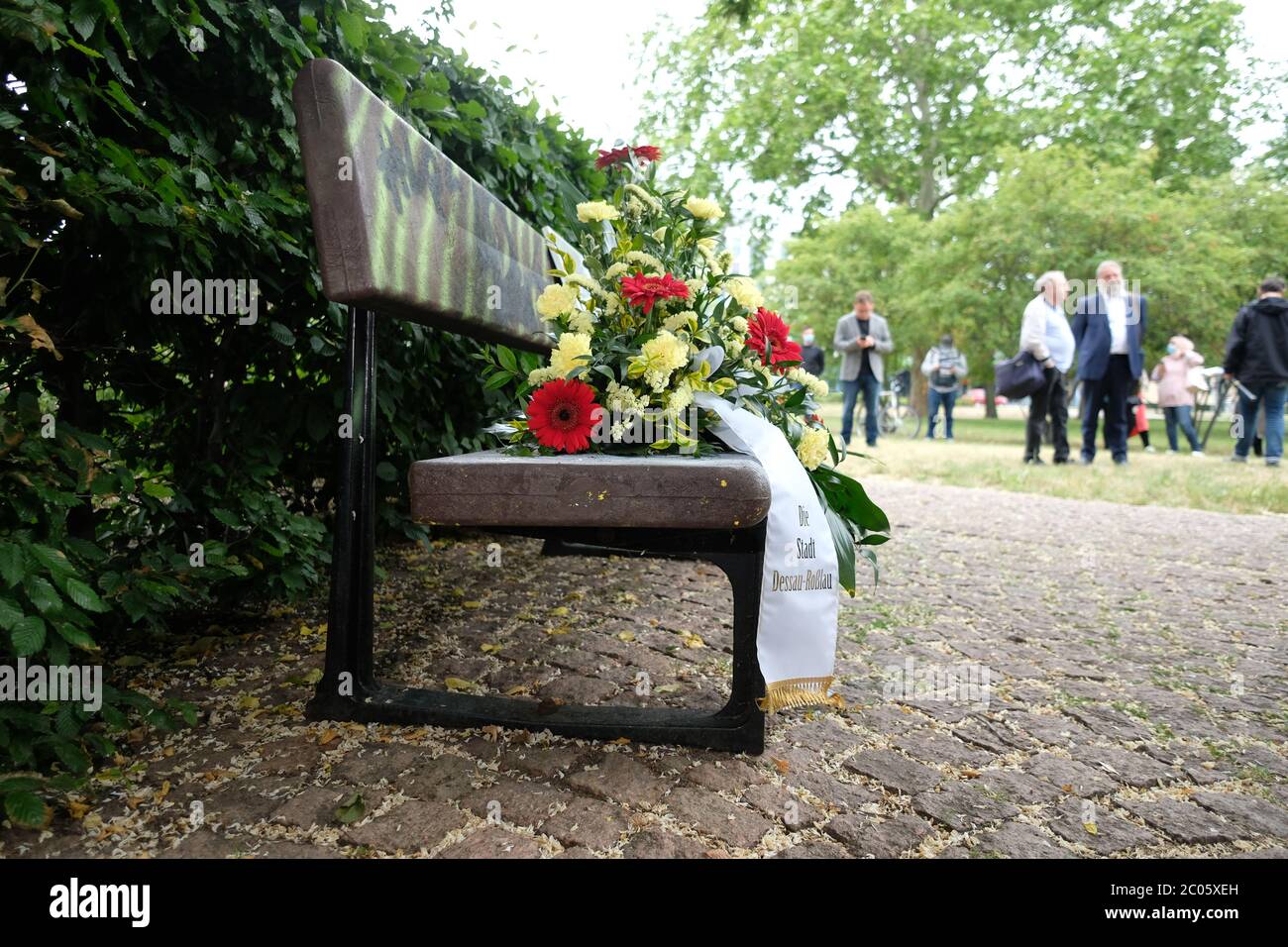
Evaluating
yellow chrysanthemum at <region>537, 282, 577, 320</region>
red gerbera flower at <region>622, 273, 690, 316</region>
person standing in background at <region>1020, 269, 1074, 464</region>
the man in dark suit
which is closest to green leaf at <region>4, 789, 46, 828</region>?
yellow chrysanthemum at <region>537, 282, 577, 320</region>

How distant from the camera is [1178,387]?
12.7 meters

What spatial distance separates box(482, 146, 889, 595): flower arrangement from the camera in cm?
235

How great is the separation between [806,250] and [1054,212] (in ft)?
23.8

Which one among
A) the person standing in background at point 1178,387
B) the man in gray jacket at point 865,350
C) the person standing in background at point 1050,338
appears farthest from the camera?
the person standing in background at point 1178,387

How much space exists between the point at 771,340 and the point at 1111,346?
26.9 ft

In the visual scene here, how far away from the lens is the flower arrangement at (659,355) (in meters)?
2.35

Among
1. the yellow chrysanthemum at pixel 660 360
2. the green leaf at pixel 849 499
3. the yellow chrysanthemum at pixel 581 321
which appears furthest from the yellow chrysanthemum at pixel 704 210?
the green leaf at pixel 849 499

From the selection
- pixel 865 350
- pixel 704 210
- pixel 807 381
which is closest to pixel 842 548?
pixel 807 381

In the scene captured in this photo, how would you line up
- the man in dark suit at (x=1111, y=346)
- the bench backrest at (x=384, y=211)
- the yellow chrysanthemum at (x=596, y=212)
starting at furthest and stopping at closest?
1. the man in dark suit at (x=1111, y=346)
2. the yellow chrysanthemum at (x=596, y=212)
3. the bench backrest at (x=384, y=211)

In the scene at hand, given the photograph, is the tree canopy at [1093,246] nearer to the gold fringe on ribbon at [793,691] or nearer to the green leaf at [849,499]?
the green leaf at [849,499]

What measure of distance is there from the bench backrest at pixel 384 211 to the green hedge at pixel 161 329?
19.3 inches

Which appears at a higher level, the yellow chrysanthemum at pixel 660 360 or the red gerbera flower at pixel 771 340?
the red gerbera flower at pixel 771 340

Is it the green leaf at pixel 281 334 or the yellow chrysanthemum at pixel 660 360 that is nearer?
the yellow chrysanthemum at pixel 660 360

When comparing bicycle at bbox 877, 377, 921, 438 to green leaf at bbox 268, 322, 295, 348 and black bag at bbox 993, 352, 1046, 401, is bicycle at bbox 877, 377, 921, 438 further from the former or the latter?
green leaf at bbox 268, 322, 295, 348
